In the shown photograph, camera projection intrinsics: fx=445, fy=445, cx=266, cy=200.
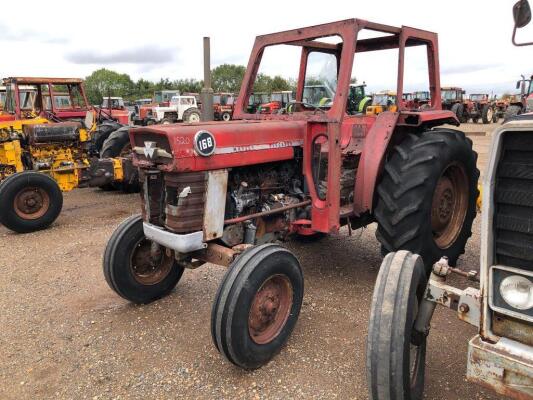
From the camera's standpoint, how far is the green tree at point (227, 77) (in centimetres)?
5580

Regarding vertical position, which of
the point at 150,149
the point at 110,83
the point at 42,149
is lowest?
the point at 42,149

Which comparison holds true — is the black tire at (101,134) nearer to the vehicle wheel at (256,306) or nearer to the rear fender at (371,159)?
the rear fender at (371,159)

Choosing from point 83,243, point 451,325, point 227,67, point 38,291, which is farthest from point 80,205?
point 227,67

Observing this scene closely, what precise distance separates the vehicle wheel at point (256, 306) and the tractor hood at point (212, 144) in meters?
0.70

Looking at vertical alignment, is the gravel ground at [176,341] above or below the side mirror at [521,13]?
below

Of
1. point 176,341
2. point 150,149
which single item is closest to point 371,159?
point 150,149

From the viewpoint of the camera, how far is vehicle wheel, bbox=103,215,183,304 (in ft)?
11.5

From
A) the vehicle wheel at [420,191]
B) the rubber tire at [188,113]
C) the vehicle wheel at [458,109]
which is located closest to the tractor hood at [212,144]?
the vehicle wheel at [420,191]

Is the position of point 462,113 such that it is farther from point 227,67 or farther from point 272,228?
point 227,67

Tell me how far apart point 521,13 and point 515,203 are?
117 centimetres

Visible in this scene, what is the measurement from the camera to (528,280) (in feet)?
5.99

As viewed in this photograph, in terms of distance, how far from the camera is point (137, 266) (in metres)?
3.71

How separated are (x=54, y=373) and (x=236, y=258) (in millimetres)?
1389

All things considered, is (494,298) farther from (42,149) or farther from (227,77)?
(227,77)
